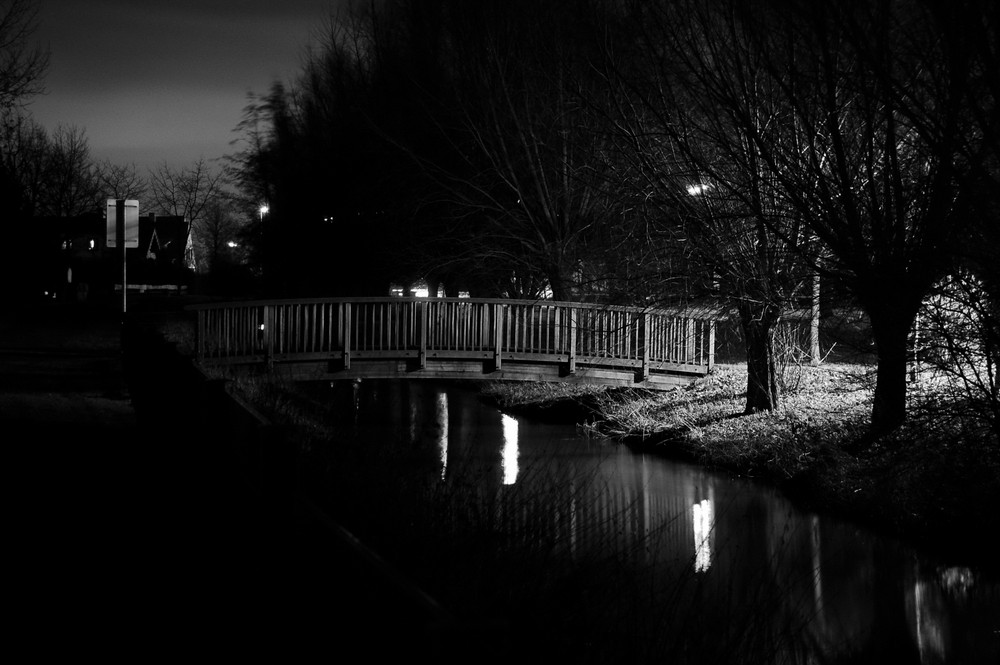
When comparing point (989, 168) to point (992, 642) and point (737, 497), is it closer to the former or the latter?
point (992, 642)

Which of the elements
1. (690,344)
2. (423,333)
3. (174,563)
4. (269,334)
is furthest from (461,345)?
(174,563)

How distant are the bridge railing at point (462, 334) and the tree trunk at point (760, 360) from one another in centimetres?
139

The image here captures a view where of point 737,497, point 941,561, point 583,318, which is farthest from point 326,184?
point 941,561

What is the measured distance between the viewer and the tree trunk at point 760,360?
15.8 m

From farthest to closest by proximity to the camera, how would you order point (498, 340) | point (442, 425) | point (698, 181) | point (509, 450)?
1. point (498, 340)
2. point (442, 425)
3. point (509, 450)
4. point (698, 181)

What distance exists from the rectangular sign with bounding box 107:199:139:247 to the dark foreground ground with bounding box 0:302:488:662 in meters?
11.8

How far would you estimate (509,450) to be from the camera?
17.4m

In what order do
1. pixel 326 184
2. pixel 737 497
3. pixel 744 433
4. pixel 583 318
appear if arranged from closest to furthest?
pixel 737 497
pixel 744 433
pixel 583 318
pixel 326 184

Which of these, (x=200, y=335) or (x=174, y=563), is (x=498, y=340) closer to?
(x=200, y=335)

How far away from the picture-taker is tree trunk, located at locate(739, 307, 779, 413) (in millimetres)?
15797

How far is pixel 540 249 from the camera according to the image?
24.1 metres

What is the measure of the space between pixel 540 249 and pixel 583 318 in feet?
11.4

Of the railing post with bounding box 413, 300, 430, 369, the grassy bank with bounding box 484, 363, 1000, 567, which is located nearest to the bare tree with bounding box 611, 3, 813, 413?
the grassy bank with bounding box 484, 363, 1000, 567

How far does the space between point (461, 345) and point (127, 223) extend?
8.10 metres
